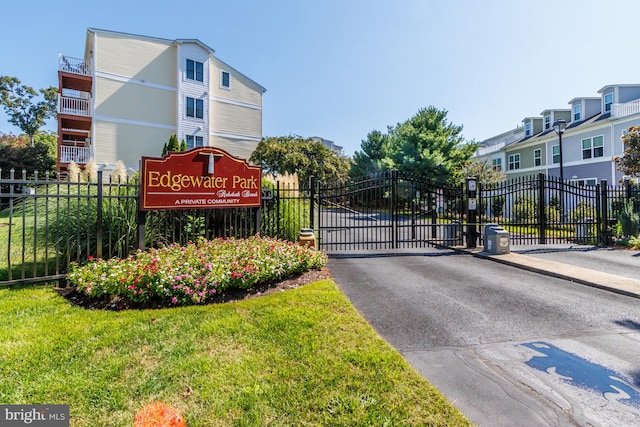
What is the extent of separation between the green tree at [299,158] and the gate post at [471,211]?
1586 centimetres

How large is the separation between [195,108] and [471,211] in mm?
23278

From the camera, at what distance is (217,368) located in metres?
2.89

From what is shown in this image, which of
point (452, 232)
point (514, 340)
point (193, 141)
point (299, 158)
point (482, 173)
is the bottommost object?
point (514, 340)

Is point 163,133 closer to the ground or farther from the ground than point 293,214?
farther from the ground

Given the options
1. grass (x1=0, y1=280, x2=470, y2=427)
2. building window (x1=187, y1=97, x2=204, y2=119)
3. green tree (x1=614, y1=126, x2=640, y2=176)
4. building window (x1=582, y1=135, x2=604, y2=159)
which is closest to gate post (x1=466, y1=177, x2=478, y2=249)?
grass (x1=0, y1=280, x2=470, y2=427)

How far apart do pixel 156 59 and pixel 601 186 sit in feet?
94.8

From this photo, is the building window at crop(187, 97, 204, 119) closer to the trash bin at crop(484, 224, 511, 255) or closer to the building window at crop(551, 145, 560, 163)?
the trash bin at crop(484, 224, 511, 255)

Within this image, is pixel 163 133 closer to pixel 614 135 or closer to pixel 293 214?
pixel 293 214

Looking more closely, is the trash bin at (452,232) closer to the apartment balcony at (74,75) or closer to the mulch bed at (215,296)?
the mulch bed at (215,296)

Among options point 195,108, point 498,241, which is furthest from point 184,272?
point 195,108

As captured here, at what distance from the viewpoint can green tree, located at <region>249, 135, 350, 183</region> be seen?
28.7m

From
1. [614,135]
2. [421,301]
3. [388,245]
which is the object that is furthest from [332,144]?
[421,301]

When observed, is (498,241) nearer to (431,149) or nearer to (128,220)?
(128,220)

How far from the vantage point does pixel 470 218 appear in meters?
9.87
